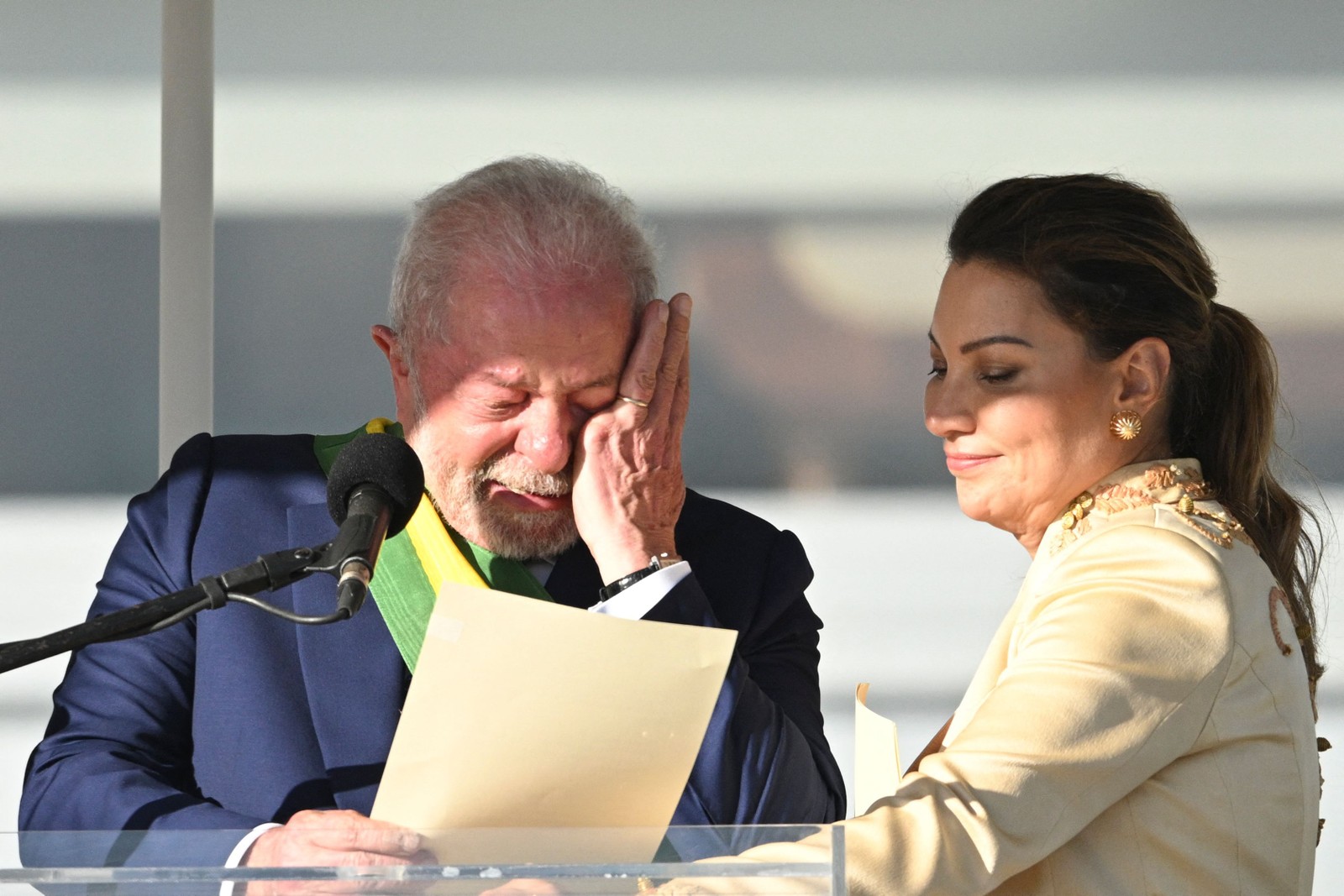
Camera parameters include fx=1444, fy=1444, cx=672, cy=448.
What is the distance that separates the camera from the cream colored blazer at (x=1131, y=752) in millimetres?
1440

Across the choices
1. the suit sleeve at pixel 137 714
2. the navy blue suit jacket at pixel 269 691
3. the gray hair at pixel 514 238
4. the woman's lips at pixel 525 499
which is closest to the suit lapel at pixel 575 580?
the navy blue suit jacket at pixel 269 691

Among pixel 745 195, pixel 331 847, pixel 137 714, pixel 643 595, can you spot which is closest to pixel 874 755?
pixel 643 595

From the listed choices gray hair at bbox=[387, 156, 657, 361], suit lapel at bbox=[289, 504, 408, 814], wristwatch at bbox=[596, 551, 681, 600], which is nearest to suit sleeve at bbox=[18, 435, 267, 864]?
suit lapel at bbox=[289, 504, 408, 814]

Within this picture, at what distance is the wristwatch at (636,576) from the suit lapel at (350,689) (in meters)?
0.31

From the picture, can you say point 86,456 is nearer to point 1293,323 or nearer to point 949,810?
point 949,810

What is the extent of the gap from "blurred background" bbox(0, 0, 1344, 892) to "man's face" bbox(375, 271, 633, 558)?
1227mm

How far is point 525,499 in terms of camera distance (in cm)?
203

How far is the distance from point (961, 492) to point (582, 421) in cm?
52

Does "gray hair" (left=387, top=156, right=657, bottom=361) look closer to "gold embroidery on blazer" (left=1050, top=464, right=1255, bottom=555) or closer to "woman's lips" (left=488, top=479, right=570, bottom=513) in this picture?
"woman's lips" (left=488, top=479, right=570, bottom=513)

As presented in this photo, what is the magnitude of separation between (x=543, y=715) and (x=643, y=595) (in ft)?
1.83

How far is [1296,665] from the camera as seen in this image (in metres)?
1.64

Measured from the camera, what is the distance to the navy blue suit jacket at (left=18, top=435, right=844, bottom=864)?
5.73 ft

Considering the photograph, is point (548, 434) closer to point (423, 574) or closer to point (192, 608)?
point (423, 574)

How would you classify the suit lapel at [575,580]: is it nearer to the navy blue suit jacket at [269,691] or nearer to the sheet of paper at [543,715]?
the navy blue suit jacket at [269,691]
